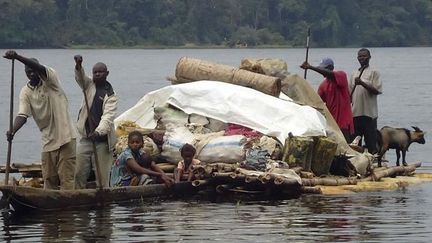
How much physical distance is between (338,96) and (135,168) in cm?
395

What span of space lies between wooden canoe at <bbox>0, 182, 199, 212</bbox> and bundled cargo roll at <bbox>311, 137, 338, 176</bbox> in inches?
74.2

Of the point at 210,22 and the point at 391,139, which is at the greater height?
the point at 391,139

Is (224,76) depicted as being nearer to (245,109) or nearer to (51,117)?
(245,109)

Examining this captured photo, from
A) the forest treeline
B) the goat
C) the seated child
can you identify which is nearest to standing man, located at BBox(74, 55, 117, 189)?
the seated child

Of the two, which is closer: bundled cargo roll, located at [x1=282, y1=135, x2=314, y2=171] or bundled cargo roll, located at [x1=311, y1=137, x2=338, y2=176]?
bundled cargo roll, located at [x1=282, y1=135, x2=314, y2=171]

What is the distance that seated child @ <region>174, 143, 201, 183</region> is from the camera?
1675 centimetres

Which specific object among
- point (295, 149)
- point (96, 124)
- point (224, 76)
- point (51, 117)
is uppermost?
point (224, 76)

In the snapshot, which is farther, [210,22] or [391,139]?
[210,22]

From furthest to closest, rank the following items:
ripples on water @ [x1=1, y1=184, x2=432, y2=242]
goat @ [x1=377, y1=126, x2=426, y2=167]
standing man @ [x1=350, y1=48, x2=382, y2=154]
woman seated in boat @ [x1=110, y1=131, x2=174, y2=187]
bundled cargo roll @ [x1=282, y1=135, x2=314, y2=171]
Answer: goat @ [x1=377, y1=126, x2=426, y2=167] < standing man @ [x1=350, y1=48, x2=382, y2=154] < bundled cargo roll @ [x1=282, y1=135, x2=314, y2=171] < woman seated in boat @ [x1=110, y1=131, x2=174, y2=187] < ripples on water @ [x1=1, y1=184, x2=432, y2=242]

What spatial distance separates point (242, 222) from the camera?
49.4 feet

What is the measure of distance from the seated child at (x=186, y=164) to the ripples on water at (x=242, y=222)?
1.11 ft

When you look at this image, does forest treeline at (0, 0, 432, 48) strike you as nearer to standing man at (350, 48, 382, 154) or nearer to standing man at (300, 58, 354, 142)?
standing man at (350, 48, 382, 154)

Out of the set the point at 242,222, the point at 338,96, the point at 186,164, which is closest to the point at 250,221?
the point at 242,222

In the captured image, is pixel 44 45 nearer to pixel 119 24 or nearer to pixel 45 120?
pixel 119 24
